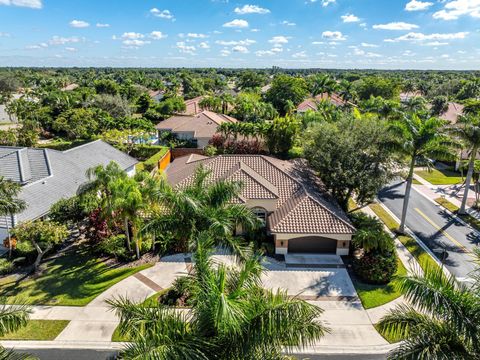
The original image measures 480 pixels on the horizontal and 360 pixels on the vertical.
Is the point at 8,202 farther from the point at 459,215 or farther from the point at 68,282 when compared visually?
the point at 459,215

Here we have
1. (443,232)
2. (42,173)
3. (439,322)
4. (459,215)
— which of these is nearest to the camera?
(439,322)

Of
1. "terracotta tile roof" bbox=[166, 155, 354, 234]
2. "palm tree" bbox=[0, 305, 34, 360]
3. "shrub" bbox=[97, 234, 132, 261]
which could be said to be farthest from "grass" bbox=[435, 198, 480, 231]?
"palm tree" bbox=[0, 305, 34, 360]

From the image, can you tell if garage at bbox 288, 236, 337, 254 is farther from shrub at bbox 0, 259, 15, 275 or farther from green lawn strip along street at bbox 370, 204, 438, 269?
shrub at bbox 0, 259, 15, 275

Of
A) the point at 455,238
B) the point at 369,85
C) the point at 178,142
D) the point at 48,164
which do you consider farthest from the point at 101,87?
the point at 455,238

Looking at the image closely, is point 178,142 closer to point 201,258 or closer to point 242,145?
point 242,145

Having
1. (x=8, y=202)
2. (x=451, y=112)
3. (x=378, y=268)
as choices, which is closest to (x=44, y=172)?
(x=8, y=202)

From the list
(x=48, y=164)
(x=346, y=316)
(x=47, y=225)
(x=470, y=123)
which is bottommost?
(x=346, y=316)
